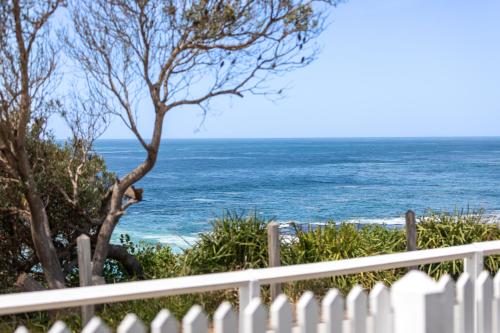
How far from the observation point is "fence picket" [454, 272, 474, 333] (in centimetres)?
296

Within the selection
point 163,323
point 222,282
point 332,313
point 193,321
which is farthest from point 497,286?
point 163,323

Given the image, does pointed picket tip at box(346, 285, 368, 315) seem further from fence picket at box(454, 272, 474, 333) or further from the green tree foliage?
the green tree foliage

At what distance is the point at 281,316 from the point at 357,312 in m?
0.38

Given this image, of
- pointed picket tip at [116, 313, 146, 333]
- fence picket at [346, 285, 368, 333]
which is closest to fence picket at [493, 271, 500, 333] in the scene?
fence picket at [346, 285, 368, 333]

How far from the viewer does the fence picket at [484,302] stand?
310 cm

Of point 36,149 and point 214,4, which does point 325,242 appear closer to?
point 214,4

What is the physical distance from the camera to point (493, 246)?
3359mm

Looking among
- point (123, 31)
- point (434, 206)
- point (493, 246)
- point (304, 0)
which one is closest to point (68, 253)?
point (123, 31)

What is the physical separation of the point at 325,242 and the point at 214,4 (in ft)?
12.9

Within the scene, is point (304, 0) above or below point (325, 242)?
above

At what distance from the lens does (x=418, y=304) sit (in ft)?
6.93

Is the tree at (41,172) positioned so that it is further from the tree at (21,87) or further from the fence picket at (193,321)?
the fence picket at (193,321)

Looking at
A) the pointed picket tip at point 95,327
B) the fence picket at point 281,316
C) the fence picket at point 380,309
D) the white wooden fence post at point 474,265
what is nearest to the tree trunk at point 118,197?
the white wooden fence post at point 474,265

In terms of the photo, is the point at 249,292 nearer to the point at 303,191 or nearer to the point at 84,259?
the point at 84,259
